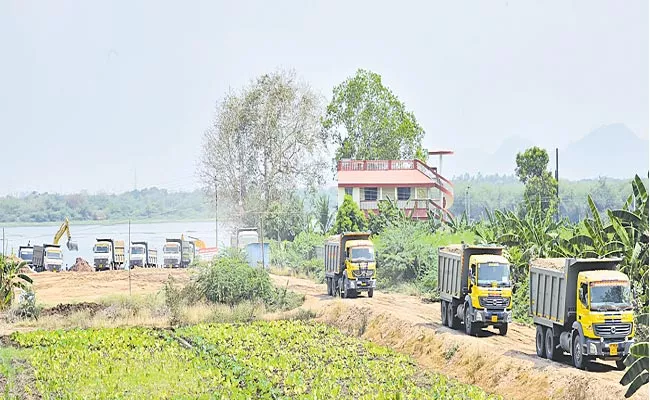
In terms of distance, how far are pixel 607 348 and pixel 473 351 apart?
4.95 m

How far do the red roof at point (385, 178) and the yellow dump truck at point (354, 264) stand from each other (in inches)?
1038

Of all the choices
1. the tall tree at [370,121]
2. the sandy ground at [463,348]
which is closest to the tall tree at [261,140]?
the tall tree at [370,121]

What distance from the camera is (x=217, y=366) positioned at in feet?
83.9

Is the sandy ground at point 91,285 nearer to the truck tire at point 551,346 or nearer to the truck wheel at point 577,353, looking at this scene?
the truck tire at point 551,346

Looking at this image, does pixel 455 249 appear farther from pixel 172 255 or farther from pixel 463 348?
pixel 172 255

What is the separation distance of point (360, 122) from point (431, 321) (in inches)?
1949

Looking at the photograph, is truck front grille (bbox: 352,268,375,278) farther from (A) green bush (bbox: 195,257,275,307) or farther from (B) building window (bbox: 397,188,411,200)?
(B) building window (bbox: 397,188,411,200)

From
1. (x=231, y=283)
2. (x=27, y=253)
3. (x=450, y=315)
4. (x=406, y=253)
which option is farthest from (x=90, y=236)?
(x=450, y=315)

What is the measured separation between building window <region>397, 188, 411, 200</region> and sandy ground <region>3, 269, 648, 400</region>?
2120 cm

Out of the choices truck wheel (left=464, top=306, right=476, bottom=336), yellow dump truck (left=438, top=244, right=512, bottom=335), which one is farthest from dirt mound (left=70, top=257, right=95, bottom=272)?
truck wheel (left=464, top=306, right=476, bottom=336)

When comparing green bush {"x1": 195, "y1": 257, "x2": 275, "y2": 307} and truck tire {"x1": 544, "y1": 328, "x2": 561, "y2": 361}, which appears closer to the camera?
truck tire {"x1": 544, "y1": 328, "x2": 561, "y2": 361}

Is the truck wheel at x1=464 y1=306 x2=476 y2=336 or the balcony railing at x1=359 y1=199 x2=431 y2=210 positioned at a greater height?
the balcony railing at x1=359 y1=199 x2=431 y2=210

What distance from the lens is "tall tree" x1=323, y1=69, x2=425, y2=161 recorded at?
8125cm

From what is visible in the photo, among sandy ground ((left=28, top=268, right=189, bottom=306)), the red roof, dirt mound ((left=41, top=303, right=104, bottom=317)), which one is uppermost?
the red roof
